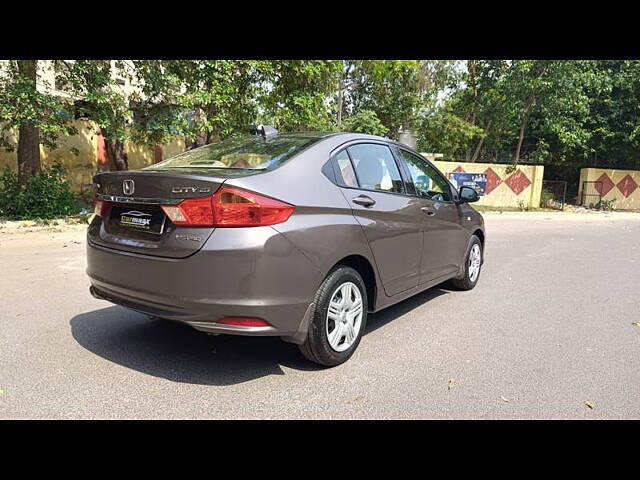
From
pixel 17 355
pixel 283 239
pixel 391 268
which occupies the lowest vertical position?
pixel 17 355

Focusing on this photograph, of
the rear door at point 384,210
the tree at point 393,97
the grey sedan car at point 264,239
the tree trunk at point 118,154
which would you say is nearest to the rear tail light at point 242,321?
the grey sedan car at point 264,239

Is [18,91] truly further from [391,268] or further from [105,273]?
[391,268]

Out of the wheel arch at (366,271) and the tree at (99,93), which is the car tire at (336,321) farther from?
the tree at (99,93)

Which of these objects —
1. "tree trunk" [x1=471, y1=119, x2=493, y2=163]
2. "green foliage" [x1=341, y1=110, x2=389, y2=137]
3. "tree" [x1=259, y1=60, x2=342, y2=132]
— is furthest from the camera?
"tree trunk" [x1=471, y1=119, x2=493, y2=163]

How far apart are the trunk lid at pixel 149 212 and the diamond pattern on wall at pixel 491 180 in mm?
21292

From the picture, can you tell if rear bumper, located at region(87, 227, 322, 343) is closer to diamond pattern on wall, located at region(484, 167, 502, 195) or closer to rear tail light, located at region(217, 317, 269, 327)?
rear tail light, located at region(217, 317, 269, 327)

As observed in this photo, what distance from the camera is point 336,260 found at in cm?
334

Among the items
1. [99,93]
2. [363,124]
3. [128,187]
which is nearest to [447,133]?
[363,124]

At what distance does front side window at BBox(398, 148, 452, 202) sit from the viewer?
4625 mm

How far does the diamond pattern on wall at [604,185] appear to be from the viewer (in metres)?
25.3

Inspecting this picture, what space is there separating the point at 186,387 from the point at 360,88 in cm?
2712

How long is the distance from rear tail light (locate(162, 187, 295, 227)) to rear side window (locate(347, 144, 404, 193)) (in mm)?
1132

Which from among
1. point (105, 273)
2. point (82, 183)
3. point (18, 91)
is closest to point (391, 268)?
point (105, 273)
